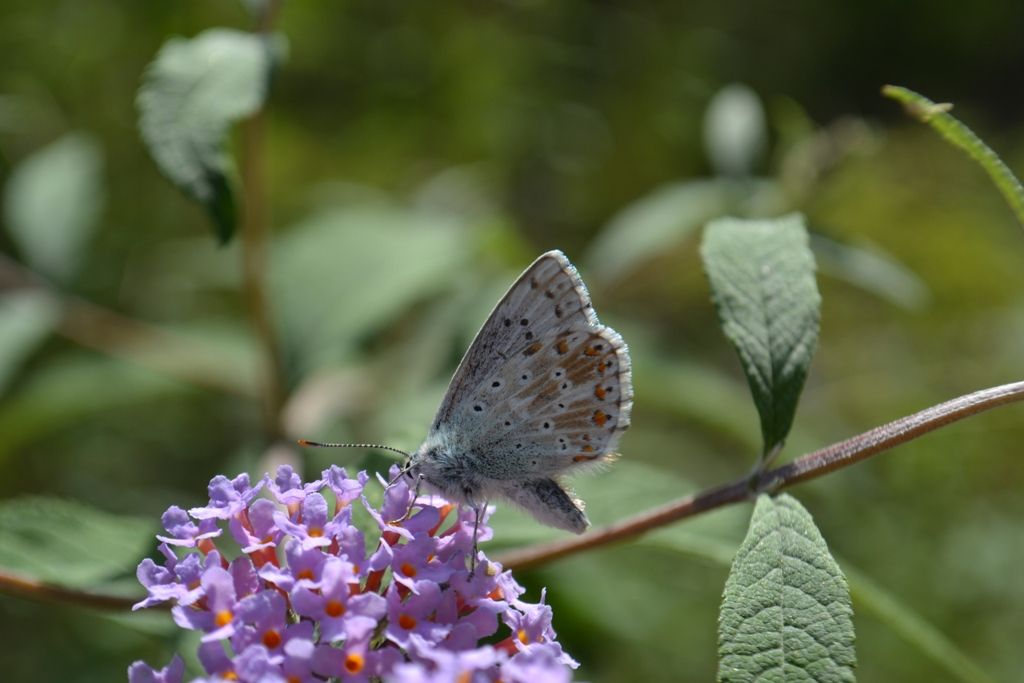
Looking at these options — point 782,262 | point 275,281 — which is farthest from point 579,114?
point 782,262

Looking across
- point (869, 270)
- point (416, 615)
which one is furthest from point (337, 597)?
point (869, 270)

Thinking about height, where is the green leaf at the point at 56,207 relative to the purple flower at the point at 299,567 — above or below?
above

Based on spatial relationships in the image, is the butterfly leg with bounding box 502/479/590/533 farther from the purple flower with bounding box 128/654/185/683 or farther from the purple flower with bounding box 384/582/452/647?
the purple flower with bounding box 128/654/185/683

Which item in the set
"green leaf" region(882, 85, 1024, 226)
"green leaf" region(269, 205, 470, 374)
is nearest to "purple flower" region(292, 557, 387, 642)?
"green leaf" region(882, 85, 1024, 226)

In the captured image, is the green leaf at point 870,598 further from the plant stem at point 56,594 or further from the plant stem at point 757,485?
the plant stem at point 56,594

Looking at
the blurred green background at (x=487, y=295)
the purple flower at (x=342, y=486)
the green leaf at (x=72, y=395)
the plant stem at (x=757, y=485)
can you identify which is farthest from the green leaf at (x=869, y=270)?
the green leaf at (x=72, y=395)
